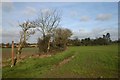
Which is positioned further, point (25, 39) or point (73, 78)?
point (25, 39)

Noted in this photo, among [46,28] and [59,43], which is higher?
[46,28]

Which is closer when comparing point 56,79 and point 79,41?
point 56,79

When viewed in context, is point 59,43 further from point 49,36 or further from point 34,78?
point 34,78

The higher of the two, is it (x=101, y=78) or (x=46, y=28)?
(x=46, y=28)

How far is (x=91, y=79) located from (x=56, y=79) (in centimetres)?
178

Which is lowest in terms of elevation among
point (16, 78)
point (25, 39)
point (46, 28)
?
point (16, 78)

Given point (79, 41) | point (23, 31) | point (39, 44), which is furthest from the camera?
point (79, 41)

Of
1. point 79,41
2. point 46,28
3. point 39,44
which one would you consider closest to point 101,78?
point 39,44

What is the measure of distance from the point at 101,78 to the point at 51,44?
34561mm

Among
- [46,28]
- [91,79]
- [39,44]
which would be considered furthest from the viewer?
[46,28]

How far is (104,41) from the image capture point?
4131 inches

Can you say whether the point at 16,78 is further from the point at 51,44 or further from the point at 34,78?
the point at 51,44

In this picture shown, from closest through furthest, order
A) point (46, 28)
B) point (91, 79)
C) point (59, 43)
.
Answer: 1. point (91, 79)
2. point (46, 28)
3. point (59, 43)

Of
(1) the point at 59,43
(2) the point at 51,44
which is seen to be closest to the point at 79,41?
(1) the point at 59,43
